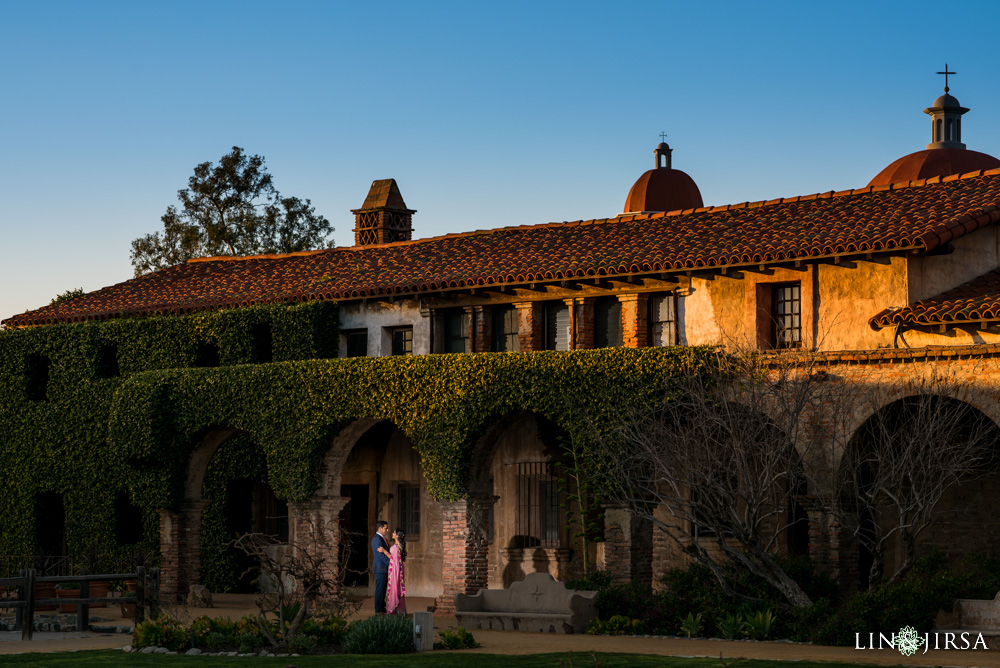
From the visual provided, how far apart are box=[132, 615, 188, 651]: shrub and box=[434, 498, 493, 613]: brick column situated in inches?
266

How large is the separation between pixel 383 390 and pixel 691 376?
6.25 m

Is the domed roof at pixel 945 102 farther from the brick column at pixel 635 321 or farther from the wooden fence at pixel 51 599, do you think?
the wooden fence at pixel 51 599

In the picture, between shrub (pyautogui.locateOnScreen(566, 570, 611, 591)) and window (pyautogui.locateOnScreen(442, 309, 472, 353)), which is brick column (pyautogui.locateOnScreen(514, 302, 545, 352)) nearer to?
window (pyautogui.locateOnScreen(442, 309, 472, 353))

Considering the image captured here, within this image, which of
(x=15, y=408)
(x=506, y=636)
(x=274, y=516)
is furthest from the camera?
(x=15, y=408)

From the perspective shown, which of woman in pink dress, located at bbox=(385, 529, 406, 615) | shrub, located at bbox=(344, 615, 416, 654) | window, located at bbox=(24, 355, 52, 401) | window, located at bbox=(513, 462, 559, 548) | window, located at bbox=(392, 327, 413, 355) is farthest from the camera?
window, located at bbox=(24, 355, 52, 401)

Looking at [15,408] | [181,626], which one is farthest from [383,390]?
[15,408]

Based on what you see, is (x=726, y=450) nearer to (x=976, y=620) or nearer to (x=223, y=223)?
(x=976, y=620)

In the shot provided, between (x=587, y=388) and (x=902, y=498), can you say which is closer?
(x=902, y=498)

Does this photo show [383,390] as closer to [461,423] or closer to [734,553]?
[461,423]

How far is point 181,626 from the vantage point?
1961 cm

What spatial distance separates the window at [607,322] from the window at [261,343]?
775cm

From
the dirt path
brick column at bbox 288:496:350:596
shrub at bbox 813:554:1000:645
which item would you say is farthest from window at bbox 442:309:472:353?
shrub at bbox 813:554:1000:645

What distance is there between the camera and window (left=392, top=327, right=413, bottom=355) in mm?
29578

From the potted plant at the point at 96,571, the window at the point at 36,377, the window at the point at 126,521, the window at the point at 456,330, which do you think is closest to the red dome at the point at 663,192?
the window at the point at 456,330
